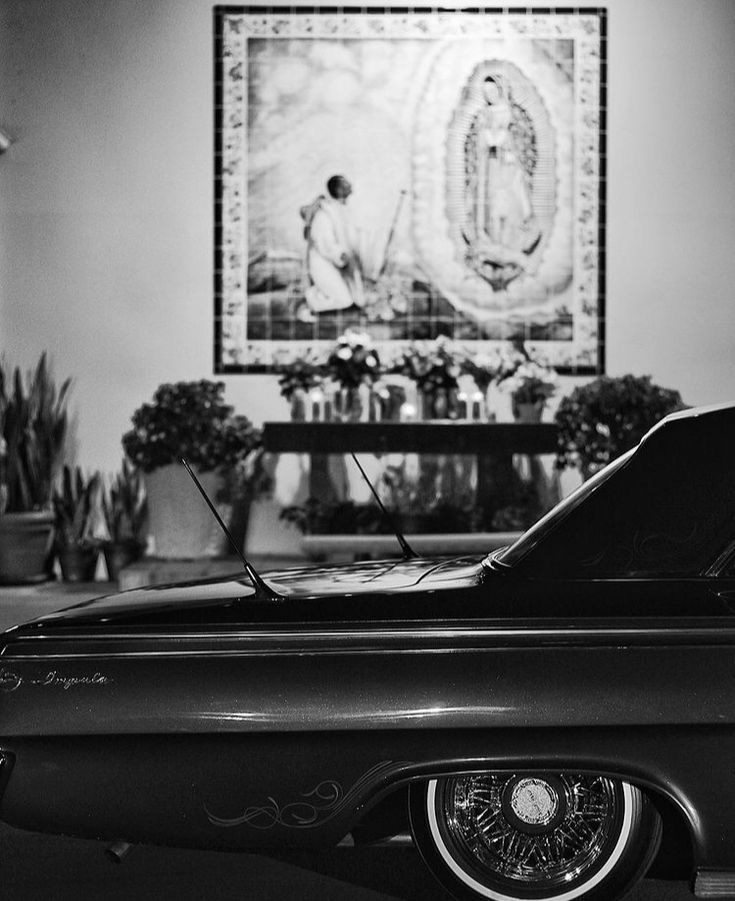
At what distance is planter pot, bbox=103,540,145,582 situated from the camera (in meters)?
8.10

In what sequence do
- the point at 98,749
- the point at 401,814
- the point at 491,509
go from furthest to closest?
the point at 491,509 < the point at 401,814 < the point at 98,749

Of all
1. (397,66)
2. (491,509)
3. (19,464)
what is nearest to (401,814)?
(491,509)

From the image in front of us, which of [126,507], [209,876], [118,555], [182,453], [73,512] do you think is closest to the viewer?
[209,876]

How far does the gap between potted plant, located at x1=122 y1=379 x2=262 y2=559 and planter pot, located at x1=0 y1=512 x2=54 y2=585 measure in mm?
699

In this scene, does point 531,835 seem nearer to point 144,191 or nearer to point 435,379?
point 435,379

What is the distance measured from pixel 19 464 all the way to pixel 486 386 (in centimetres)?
288

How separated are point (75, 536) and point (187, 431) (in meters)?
1.18

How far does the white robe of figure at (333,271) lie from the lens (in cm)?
862

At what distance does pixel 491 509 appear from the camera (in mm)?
7750

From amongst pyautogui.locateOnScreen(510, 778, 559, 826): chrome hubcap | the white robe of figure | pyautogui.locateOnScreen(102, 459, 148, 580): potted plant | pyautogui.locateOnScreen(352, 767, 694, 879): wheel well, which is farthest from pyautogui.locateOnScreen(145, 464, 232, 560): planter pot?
pyautogui.locateOnScreen(510, 778, 559, 826): chrome hubcap

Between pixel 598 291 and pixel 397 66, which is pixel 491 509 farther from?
pixel 397 66

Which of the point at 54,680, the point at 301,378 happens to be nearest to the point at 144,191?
the point at 301,378

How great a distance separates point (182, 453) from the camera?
756 cm

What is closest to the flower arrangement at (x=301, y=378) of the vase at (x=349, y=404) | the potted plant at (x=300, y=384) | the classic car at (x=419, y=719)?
the potted plant at (x=300, y=384)
